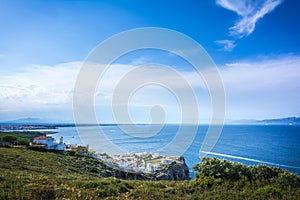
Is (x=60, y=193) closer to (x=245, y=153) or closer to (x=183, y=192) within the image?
(x=183, y=192)

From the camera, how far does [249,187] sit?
7.56 m

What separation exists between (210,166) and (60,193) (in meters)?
5.49

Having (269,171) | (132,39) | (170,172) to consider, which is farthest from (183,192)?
(170,172)

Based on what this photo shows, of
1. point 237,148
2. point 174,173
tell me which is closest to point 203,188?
point 174,173

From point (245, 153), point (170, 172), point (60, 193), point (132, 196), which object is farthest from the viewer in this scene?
point (245, 153)

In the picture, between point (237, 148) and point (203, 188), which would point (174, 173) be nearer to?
point (203, 188)

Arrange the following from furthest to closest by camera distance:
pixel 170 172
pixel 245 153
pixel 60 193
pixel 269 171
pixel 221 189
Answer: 1. pixel 245 153
2. pixel 170 172
3. pixel 269 171
4. pixel 221 189
5. pixel 60 193

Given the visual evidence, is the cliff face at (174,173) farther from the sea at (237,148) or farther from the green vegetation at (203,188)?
the green vegetation at (203,188)

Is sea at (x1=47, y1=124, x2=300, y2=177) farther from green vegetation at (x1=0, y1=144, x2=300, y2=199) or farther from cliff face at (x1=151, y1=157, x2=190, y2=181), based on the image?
green vegetation at (x1=0, y1=144, x2=300, y2=199)

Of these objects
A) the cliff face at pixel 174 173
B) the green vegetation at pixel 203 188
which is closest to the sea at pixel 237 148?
the cliff face at pixel 174 173

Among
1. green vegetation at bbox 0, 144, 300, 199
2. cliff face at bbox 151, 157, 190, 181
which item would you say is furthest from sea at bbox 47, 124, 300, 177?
green vegetation at bbox 0, 144, 300, 199

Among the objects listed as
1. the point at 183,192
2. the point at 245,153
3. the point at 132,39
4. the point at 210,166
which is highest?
the point at 132,39

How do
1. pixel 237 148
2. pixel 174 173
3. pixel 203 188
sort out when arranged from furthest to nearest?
pixel 237 148
pixel 174 173
pixel 203 188

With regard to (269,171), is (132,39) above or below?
above
